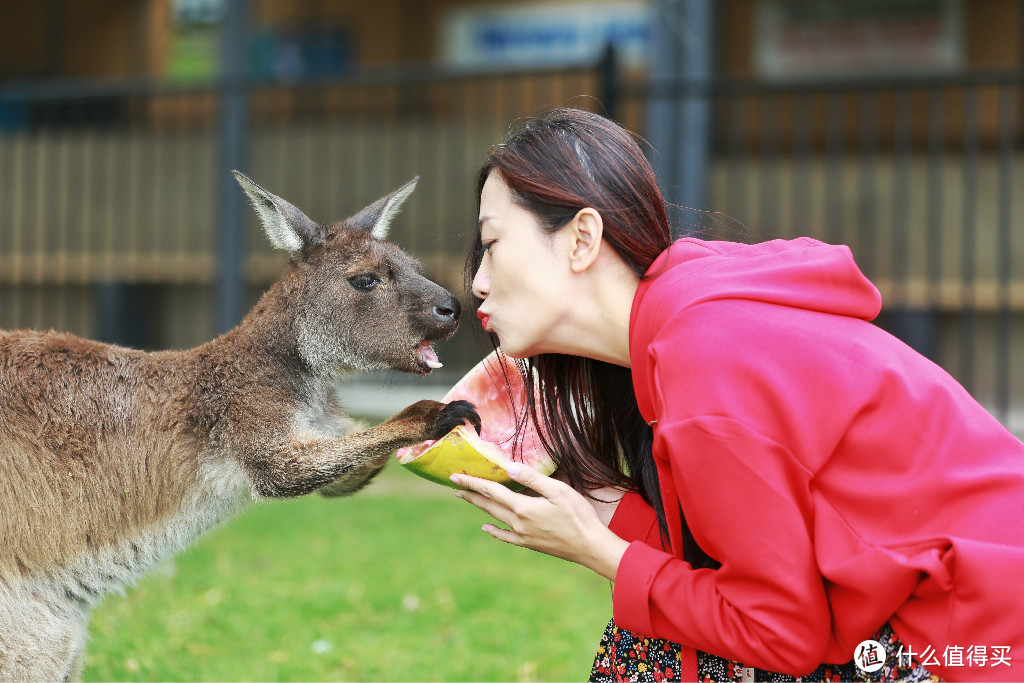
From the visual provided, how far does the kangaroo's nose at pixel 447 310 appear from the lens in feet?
10.3

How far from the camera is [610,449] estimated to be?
8.83 ft

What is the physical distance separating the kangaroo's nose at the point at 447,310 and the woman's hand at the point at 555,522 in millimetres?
824

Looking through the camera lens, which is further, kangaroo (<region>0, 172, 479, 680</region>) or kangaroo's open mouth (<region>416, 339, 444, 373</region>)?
kangaroo's open mouth (<region>416, 339, 444, 373</region>)

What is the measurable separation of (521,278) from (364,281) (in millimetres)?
1113

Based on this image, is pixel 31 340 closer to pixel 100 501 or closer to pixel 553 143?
pixel 100 501

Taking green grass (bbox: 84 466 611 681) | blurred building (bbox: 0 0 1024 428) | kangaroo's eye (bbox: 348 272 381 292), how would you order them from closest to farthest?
kangaroo's eye (bbox: 348 272 381 292), green grass (bbox: 84 466 611 681), blurred building (bbox: 0 0 1024 428)

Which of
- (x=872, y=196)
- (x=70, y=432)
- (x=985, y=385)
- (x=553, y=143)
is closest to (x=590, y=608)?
(x=70, y=432)

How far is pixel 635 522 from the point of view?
255 cm

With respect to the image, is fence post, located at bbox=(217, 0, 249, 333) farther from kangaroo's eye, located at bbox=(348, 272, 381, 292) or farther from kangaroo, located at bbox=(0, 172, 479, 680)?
kangaroo's eye, located at bbox=(348, 272, 381, 292)

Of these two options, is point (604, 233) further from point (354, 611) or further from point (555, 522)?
point (354, 611)

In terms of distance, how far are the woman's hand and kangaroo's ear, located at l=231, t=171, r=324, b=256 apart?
1.22m

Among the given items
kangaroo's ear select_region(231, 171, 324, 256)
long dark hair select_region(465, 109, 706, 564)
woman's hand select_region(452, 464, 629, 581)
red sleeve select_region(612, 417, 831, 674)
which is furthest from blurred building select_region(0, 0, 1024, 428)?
red sleeve select_region(612, 417, 831, 674)

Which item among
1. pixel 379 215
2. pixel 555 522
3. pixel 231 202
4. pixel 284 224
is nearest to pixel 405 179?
pixel 231 202

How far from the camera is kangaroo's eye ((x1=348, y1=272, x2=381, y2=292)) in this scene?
330cm
